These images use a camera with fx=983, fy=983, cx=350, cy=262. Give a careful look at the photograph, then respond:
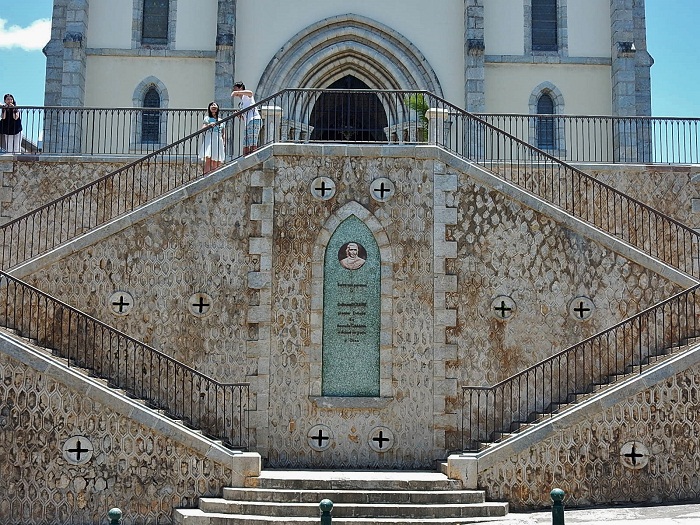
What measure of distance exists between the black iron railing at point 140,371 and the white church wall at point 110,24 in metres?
10.4

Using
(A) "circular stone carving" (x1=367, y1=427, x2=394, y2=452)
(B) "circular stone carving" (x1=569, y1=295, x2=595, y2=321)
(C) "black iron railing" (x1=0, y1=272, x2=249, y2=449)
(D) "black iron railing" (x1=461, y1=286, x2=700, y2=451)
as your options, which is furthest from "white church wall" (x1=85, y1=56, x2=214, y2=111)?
(D) "black iron railing" (x1=461, y1=286, x2=700, y2=451)

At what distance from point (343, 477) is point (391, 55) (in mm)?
12755

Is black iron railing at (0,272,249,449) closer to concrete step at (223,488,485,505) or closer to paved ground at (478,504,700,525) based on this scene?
concrete step at (223,488,485,505)

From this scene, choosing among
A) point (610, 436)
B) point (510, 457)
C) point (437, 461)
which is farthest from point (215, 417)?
point (610, 436)

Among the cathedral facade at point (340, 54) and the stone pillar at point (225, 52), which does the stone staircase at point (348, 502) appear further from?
the cathedral facade at point (340, 54)

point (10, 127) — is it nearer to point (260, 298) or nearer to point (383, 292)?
point (260, 298)

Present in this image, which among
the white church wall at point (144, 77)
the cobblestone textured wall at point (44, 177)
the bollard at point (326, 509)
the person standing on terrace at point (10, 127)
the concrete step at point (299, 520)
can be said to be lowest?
the concrete step at point (299, 520)

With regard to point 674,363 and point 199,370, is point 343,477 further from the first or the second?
point 674,363

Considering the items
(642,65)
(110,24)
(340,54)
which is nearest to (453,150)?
(340,54)

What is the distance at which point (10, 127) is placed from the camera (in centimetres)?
2012

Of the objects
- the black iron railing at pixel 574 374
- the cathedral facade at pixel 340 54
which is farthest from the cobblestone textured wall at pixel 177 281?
the cathedral facade at pixel 340 54

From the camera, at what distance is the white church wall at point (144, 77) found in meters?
23.7

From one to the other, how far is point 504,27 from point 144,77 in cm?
890

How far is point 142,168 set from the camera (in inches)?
739
